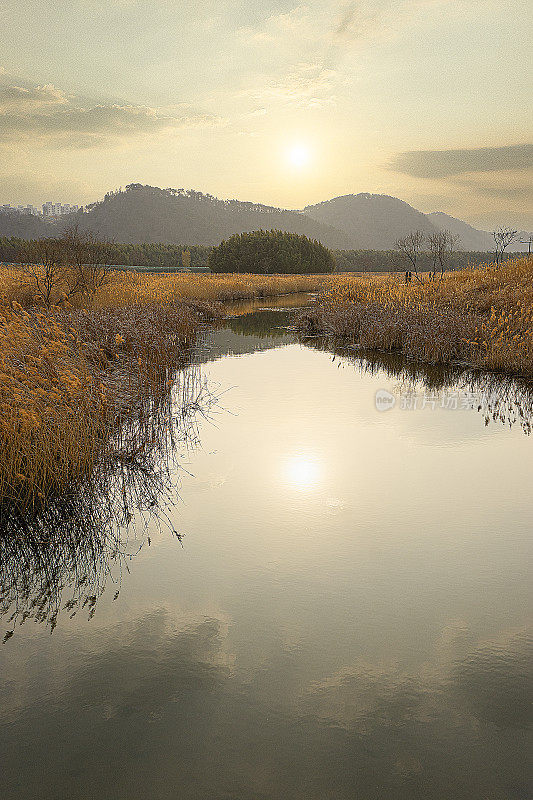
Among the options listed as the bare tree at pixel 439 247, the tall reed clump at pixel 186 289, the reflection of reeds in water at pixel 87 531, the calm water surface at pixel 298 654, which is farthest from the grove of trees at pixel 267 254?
the calm water surface at pixel 298 654

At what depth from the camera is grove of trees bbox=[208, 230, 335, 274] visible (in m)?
74.4

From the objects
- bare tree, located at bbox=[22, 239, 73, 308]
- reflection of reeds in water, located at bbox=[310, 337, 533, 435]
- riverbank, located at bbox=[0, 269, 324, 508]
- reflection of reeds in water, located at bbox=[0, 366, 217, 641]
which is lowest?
reflection of reeds in water, located at bbox=[310, 337, 533, 435]

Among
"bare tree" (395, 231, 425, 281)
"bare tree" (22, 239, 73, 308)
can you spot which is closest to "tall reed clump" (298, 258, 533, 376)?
"bare tree" (395, 231, 425, 281)

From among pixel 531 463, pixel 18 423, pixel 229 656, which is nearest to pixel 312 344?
pixel 531 463

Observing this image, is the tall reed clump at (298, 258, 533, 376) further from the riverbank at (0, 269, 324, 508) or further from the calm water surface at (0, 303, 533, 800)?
the calm water surface at (0, 303, 533, 800)

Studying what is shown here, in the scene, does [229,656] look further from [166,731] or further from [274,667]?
[166,731]

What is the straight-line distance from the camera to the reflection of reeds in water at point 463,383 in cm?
1071

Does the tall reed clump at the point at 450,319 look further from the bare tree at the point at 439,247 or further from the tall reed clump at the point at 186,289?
the tall reed clump at the point at 186,289

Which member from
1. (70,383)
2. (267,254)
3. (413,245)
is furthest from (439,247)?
Answer: (70,383)

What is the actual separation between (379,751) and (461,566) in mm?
2405

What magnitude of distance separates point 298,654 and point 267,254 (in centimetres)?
7336

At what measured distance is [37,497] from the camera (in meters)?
6.20

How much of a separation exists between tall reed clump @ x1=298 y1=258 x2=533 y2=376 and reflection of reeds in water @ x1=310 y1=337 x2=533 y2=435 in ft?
1.65

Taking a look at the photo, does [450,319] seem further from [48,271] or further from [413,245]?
[413,245]
